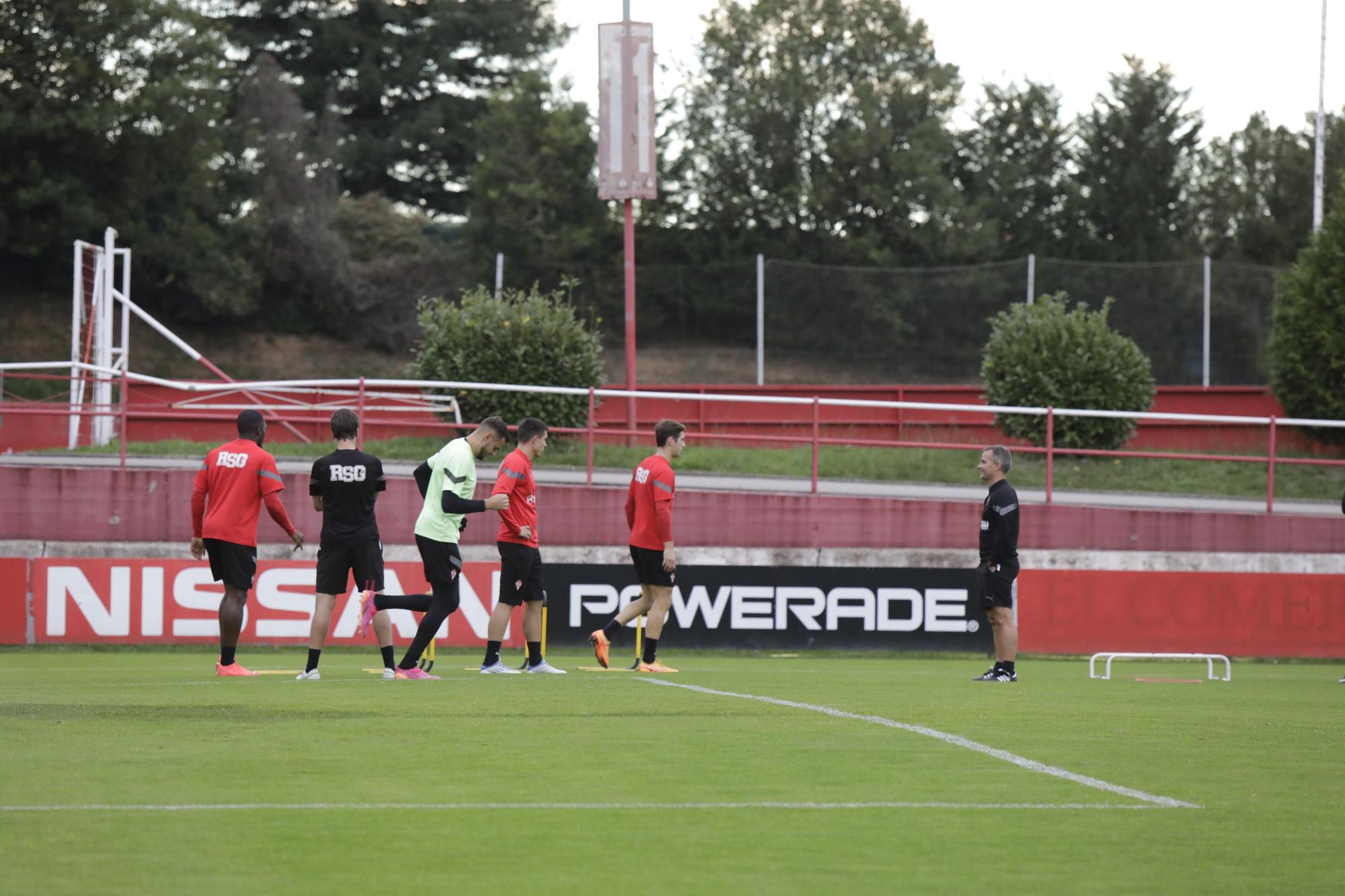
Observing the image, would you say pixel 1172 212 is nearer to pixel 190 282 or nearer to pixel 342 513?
pixel 190 282

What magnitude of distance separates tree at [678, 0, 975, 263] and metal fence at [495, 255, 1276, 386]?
34.3ft

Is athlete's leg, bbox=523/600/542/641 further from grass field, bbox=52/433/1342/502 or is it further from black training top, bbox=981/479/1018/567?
grass field, bbox=52/433/1342/502

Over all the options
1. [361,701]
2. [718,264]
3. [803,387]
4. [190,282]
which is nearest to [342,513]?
[361,701]

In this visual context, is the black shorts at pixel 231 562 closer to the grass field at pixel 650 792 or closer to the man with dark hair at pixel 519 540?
the grass field at pixel 650 792

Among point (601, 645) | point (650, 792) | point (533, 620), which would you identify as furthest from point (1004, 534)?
point (650, 792)

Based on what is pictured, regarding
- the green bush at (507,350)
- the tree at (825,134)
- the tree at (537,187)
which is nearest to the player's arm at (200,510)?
the green bush at (507,350)

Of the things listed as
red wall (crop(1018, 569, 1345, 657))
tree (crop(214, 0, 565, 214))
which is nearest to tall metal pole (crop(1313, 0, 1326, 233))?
red wall (crop(1018, 569, 1345, 657))

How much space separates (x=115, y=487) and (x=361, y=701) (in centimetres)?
1073

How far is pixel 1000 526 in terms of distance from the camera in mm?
12430

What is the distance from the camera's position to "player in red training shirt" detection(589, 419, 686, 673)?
12570 mm

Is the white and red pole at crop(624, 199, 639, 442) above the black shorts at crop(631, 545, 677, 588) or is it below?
above

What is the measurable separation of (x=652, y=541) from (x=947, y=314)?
26753 mm

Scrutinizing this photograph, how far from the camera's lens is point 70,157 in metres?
43.4

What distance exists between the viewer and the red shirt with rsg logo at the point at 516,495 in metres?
11.8
